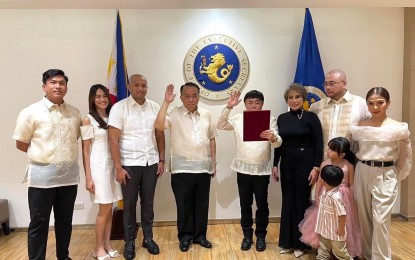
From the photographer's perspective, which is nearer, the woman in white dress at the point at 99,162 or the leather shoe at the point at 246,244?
the woman in white dress at the point at 99,162

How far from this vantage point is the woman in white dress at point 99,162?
116 inches

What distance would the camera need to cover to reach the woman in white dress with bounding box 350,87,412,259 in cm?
269

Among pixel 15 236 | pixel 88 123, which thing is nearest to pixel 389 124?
pixel 88 123

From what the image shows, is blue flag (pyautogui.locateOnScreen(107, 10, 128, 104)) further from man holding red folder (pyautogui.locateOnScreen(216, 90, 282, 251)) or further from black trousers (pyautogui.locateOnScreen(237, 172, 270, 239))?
black trousers (pyautogui.locateOnScreen(237, 172, 270, 239))

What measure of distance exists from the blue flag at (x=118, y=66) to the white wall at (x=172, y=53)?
0.21m

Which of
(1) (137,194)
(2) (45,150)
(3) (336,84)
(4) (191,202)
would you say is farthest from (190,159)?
(3) (336,84)

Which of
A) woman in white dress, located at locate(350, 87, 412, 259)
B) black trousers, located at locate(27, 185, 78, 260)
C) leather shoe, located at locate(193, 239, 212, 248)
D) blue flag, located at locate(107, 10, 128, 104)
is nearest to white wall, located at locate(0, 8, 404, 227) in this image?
blue flag, located at locate(107, 10, 128, 104)

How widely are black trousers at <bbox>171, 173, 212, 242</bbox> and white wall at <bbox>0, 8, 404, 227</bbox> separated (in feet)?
2.49

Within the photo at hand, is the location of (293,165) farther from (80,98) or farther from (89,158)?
(80,98)

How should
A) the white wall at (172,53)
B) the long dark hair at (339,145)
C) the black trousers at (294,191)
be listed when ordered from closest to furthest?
1. the long dark hair at (339,145)
2. the black trousers at (294,191)
3. the white wall at (172,53)

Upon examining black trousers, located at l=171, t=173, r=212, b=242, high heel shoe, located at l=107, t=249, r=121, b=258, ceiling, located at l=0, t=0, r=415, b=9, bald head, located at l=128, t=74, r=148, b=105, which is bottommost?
high heel shoe, located at l=107, t=249, r=121, b=258

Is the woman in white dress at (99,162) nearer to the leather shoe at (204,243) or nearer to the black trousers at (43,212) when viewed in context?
the black trousers at (43,212)

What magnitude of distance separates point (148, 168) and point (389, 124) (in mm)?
2136

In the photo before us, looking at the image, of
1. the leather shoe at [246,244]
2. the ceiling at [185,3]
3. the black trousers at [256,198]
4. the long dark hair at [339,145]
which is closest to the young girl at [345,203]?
the long dark hair at [339,145]
